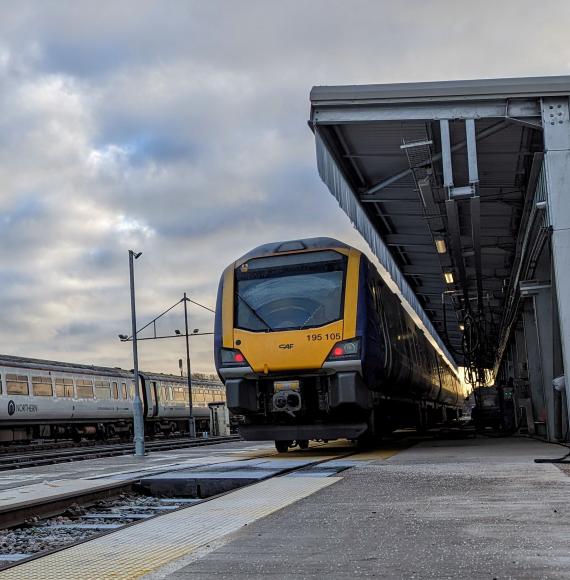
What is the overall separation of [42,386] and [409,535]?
2338 centimetres

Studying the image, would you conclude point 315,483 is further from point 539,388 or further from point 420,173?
point 539,388

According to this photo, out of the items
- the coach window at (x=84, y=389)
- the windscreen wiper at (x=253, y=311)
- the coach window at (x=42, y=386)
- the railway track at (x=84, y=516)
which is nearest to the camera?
the railway track at (x=84, y=516)

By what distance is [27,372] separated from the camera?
2536cm

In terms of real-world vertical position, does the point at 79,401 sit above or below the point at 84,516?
above

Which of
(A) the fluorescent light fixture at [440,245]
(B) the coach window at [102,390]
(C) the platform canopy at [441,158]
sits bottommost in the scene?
(B) the coach window at [102,390]

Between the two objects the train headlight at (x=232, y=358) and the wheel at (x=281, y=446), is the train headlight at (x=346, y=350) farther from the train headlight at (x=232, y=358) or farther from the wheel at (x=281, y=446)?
the wheel at (x=281, y=446)

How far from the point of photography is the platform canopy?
34.0 feet

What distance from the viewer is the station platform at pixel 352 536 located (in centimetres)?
383

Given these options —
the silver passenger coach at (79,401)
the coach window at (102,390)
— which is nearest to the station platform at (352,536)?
the silver passenger coach at (79,401)

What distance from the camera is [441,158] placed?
12.3 metres

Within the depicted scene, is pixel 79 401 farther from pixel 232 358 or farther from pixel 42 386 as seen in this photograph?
pixel 232 358

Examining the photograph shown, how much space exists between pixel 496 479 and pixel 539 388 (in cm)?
1007

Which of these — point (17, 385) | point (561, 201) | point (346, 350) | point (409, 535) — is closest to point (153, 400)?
point (17, 385)

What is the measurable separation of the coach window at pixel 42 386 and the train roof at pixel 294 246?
15.3m
